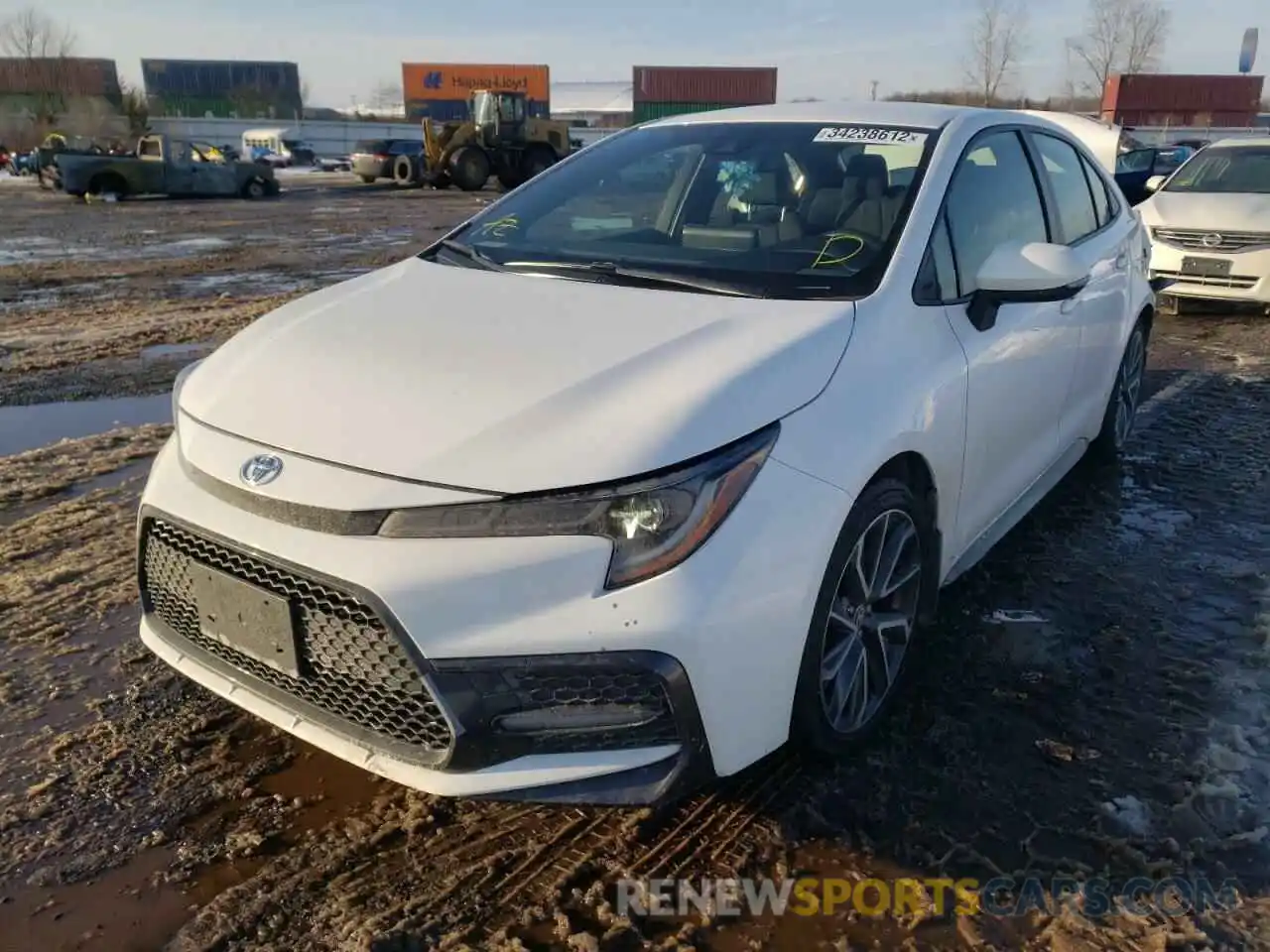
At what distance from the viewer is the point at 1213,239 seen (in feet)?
28.0

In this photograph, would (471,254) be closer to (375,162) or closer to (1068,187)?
(1068,187)

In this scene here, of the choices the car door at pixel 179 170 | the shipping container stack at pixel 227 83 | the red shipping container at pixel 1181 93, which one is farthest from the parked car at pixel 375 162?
the shipping container stack at pixel 227 83

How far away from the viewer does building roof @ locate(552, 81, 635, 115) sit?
94.9 m

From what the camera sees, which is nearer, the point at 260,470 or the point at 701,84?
the point at 260,470

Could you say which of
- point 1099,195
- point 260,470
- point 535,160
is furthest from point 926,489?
point 535,160

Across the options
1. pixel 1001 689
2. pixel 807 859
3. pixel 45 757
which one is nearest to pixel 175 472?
pixel 45 757

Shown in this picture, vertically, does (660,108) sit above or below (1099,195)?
above

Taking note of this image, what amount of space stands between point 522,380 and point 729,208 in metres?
1.32

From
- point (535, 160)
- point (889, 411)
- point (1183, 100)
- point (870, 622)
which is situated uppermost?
point (1183, 100)

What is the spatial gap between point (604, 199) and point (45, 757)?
2412mm

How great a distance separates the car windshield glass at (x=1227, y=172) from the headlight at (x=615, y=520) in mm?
9297

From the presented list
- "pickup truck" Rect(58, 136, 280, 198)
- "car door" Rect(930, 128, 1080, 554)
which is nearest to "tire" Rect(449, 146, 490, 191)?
"pickup truck" Rect(58, 136, 280, 198)

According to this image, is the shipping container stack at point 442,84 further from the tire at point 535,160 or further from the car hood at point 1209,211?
the car hood at point 1209,211

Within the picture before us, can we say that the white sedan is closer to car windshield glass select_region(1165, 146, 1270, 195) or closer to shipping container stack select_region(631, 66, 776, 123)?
car windshield glass select_region(1165, 146, 1270, 195)
